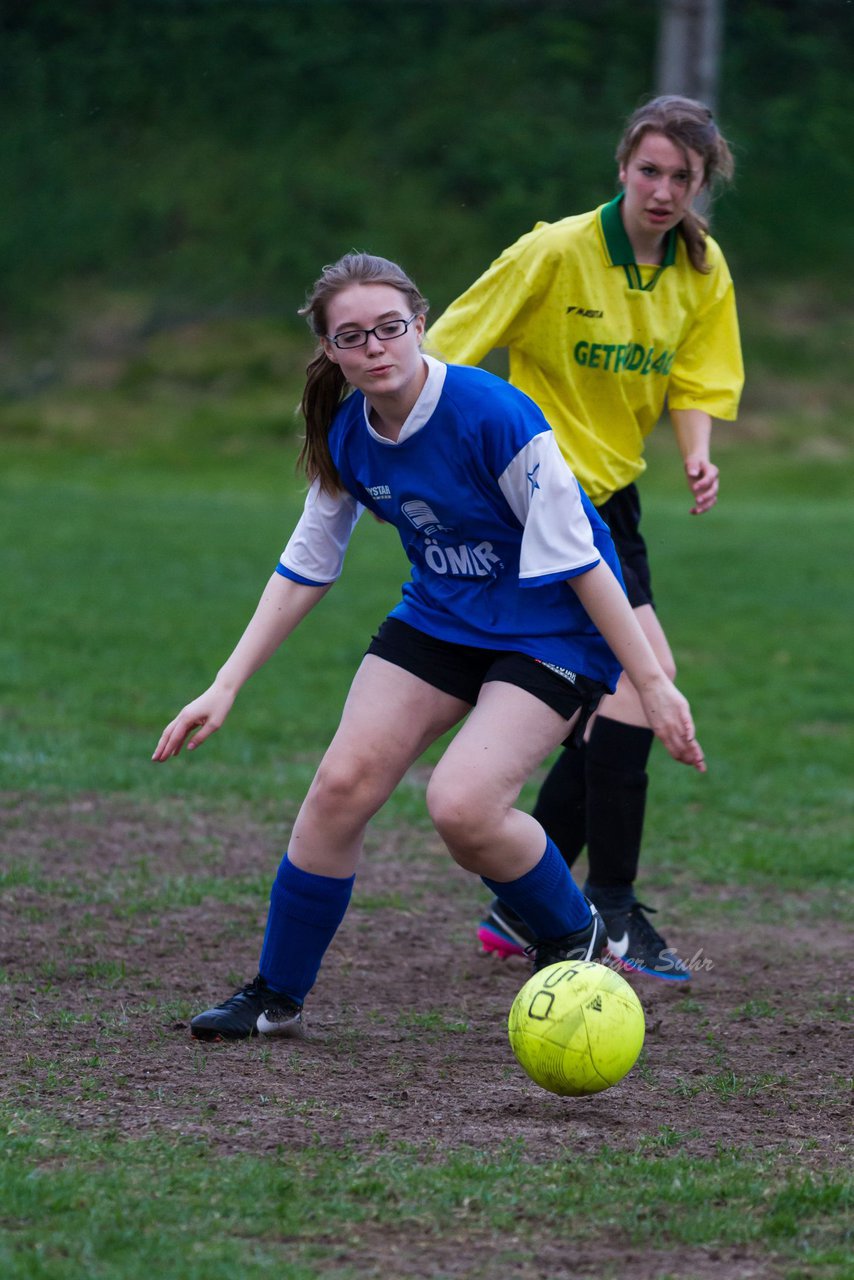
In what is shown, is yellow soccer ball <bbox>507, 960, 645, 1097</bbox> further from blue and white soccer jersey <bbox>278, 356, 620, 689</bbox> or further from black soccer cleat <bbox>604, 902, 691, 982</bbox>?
black soccer cleat <bbox>604, 902, 691, 982</bbox>

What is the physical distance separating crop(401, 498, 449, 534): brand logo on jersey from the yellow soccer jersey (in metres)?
0.65

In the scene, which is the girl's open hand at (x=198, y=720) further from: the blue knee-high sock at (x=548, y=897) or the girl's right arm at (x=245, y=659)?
the blue knee-high sock at (x=548, y=897)

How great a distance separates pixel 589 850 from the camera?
4.56 m

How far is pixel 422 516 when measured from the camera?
3.67m

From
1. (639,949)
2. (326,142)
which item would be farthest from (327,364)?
(326,142)

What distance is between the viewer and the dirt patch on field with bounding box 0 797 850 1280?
318 centimetres

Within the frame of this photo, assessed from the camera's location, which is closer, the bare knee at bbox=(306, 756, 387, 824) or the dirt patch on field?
the dirt patch on field

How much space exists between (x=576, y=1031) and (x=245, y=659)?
110cm

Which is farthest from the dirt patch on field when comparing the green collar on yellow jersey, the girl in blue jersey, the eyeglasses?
the green collar on yellow jersey

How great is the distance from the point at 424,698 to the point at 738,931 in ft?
5.87

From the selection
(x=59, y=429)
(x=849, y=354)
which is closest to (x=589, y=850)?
(x=59, y=429)

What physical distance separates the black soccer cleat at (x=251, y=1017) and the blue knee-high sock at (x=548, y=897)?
0.56 metres

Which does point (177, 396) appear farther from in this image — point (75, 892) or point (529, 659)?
point (529, 659)

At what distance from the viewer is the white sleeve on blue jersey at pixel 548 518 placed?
11.3 ft
